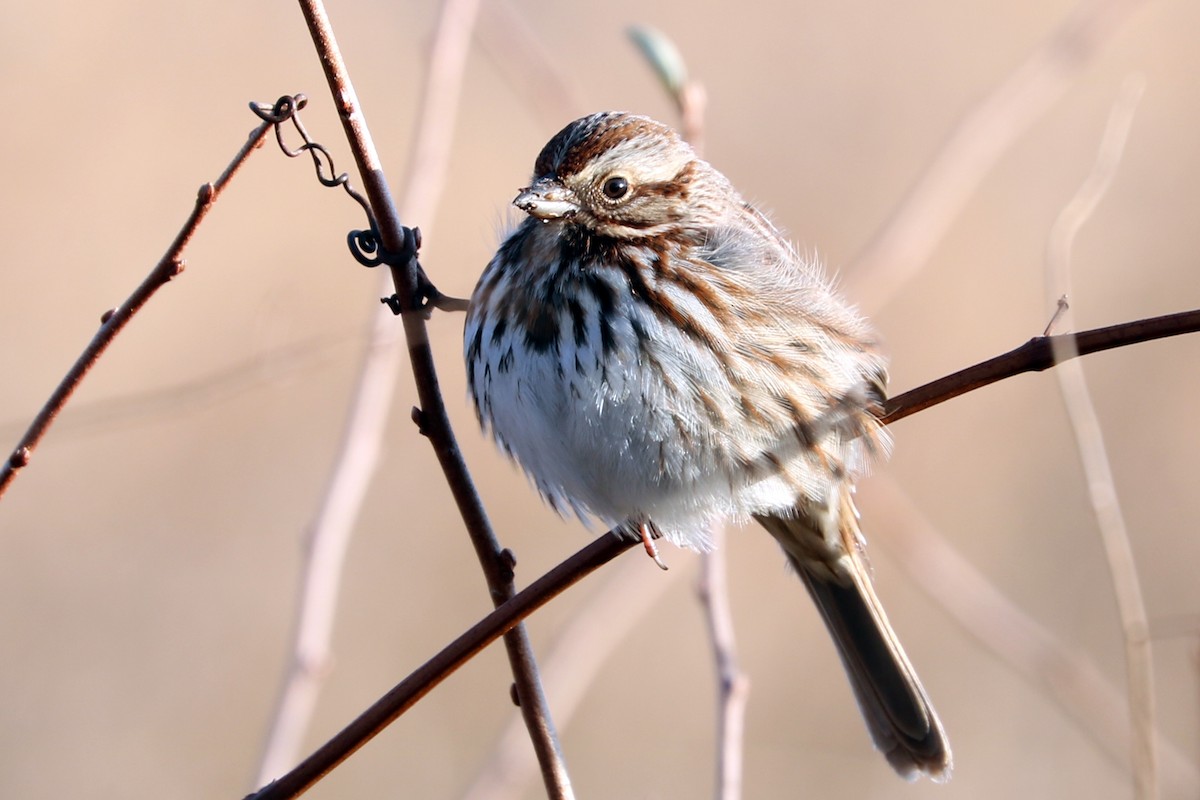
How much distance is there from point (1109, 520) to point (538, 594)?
1160 mm

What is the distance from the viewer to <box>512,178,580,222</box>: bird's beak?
359 centimetres

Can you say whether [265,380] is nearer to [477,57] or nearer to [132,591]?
[132,591]

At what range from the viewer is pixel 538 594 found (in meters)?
2.54

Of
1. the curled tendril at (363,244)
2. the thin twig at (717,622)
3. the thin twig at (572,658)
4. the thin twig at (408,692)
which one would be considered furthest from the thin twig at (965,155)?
the thin twig at (408,692)

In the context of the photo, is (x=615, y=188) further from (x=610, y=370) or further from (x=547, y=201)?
(x=610, y=370)

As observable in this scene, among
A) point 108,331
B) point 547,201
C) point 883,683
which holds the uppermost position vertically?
point 547,201

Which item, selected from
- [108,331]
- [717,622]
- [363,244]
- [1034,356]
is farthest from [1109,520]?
[108,331]

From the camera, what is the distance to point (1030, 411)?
7.36 meters

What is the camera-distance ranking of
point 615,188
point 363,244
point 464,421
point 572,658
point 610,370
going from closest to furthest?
point 363,244
point 610,370
point 572,658
point 615,188
point 464,421

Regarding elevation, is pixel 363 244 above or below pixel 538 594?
above

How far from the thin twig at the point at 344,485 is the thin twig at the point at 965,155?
116cm

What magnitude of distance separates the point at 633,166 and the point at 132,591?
4.11 meters

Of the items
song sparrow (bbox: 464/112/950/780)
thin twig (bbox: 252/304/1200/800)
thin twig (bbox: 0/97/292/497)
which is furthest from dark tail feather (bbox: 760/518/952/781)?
thin twig (bbox: 0/97/292/497)

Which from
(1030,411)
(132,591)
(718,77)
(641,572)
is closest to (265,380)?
(641,572)
